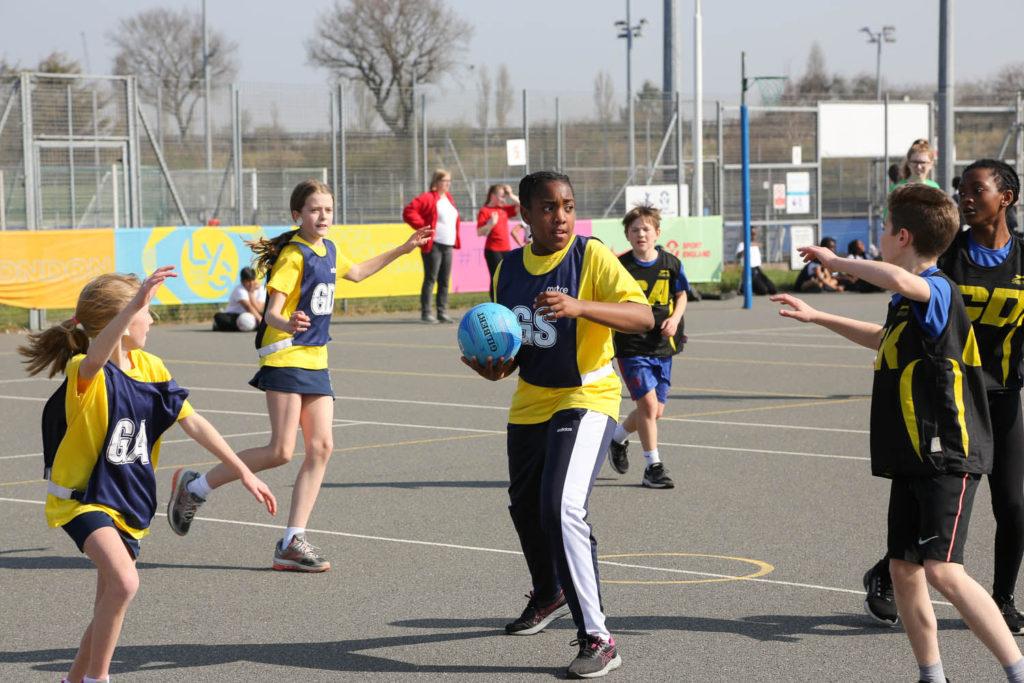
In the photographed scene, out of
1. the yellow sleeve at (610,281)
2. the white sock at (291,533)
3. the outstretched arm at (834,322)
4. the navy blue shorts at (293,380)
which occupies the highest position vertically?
the yellow sleeve at (610,281)

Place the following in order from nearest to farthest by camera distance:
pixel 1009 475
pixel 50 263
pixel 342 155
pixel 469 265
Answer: pixel 1009 475 → pixel 50 263 → pixel 469 265 → pixel 342 155

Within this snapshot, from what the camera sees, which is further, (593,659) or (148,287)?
(593,659)

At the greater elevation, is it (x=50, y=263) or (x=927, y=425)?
(x=50, y=263)

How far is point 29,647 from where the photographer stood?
6188 millimetres

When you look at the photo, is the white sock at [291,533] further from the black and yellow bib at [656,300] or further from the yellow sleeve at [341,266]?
the black and yellow bib at [656,300]

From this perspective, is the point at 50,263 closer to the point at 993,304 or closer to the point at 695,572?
the point at 695,572

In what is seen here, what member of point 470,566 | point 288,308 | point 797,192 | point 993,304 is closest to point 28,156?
point 288,308

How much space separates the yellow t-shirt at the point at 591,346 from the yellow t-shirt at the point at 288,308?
6.61 feet

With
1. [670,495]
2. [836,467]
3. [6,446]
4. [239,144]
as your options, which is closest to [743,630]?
[670,495]

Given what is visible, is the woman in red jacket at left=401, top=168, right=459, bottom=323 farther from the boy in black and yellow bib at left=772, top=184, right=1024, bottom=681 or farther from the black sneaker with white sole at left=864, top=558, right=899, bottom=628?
the boy in black and yellow bib at left=772, top=184, right=1024, bottom=681

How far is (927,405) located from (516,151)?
2411cm

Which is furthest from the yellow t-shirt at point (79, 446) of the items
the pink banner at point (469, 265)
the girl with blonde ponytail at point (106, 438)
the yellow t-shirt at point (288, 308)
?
the pink banner at point (469, 265)

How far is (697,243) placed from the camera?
29.0 metres

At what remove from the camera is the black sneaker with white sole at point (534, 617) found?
634cm
